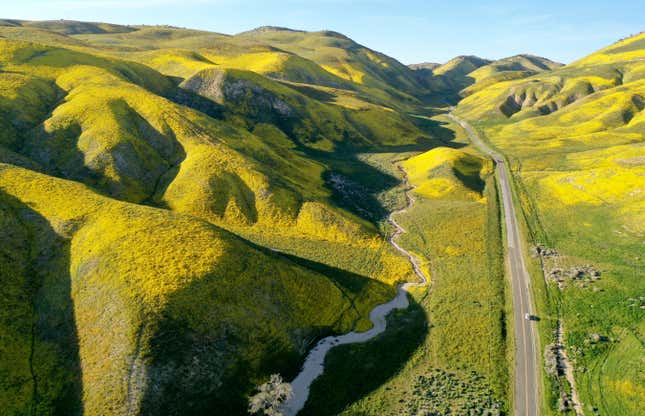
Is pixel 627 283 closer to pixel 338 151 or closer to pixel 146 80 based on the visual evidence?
pixel 338 151

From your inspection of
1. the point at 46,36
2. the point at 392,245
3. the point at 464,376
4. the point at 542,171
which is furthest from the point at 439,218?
the point at 46,36

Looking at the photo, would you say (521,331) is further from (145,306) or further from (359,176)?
(359,176)

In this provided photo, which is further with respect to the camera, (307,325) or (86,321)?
(307,325)

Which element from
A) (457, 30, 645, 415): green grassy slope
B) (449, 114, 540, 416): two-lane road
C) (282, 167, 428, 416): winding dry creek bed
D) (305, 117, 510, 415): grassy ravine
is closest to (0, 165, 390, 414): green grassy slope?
(282, 167, 428, 416): winding dry creek bed

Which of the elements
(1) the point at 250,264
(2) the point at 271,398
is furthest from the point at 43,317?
(2) the point at 271,398

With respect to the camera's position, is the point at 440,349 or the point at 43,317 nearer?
the point at 43,317

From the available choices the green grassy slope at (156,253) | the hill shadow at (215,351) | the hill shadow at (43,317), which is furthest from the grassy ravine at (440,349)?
the hill shadow at (43,317)
